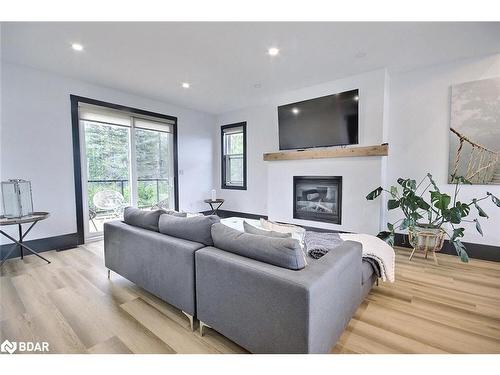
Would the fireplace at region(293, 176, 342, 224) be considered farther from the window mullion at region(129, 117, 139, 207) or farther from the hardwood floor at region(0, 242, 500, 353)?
the window mullion at region(129, 117, 139, 207)

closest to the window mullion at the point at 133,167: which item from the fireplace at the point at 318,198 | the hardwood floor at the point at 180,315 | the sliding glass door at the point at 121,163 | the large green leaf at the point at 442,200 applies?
the sliding glass door at the point at 121,163

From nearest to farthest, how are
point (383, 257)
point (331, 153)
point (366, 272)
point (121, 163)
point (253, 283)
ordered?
point (253, 283), point (366, 272), point (383, 257), point (331, 153), point (121, 163)

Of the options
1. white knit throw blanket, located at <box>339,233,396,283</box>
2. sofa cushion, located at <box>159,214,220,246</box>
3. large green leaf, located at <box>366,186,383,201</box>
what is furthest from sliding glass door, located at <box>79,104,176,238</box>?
large green leaf, located at <box>366,186,383,201</box>

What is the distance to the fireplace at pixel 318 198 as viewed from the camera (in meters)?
3.67

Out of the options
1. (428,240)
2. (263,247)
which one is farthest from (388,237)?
(263,247)

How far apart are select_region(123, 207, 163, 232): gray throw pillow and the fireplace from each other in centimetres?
259

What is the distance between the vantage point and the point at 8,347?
1468 mm

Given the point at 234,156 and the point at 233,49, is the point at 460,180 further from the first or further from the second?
the point at 234,156

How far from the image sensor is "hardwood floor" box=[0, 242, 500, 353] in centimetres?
149

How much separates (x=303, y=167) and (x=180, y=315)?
9.60ft

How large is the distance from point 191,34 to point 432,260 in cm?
384

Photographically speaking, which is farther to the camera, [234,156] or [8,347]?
[234,156]
